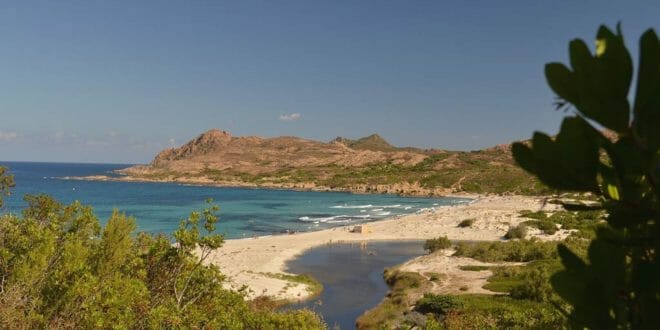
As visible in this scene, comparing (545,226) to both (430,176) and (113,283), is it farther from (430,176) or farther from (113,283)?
(430,176)

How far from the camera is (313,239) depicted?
64938 millimetres

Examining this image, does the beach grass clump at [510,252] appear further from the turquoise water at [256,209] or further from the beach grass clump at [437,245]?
the turquoise water at [256,209]

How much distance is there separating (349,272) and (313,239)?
1966 cm

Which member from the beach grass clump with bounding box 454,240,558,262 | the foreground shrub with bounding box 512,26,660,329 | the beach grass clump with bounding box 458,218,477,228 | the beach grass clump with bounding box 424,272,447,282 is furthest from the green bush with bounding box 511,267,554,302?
the beach grass clump with bounding box 458,218,477,228

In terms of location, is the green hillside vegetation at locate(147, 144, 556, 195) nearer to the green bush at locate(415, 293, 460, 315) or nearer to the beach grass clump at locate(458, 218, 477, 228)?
the beach grass clump at locate(458, 218, 477, 228)

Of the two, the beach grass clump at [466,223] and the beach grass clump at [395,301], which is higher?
the beach grass clump at [466,223]

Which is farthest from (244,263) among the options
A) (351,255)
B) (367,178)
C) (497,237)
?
(367,178)

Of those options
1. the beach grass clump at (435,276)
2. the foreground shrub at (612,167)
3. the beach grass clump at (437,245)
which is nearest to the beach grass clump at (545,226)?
the beach grass clump at (437,245)

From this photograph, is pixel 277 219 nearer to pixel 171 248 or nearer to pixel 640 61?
pixel 171 248

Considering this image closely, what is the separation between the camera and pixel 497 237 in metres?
62.5

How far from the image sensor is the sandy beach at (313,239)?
130 feet

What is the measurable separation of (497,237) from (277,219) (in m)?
42.4

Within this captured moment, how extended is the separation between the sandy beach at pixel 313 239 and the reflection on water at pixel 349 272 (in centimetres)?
210

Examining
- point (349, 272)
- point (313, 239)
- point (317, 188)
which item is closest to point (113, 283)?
point (349, 272)
